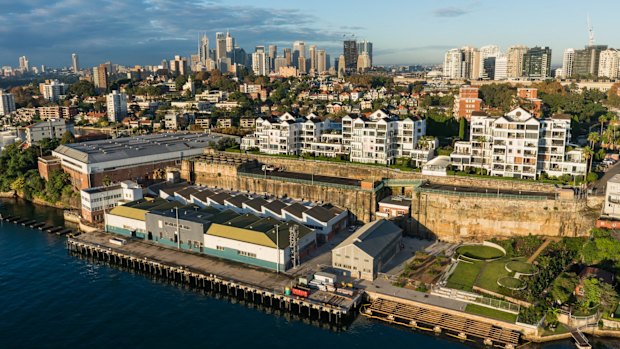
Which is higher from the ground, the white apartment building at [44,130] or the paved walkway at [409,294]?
the white apartment building at [44,130]

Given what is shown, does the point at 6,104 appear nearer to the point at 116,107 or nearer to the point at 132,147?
the point at 116,107

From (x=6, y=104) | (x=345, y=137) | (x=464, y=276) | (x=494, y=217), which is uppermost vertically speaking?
(x=6, y=104)

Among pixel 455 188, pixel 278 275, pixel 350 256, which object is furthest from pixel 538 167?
pixel 278 275

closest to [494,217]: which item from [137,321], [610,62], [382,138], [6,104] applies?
[382,138]

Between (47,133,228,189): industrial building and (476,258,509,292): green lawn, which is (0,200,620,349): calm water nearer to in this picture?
(476,258,509,292): green lawn

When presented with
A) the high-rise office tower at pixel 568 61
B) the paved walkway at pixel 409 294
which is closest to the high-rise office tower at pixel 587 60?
the high-rise office tower at pixel 568 61

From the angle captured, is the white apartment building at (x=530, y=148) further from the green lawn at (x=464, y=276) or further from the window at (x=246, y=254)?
the window at (x=246, y=254)
